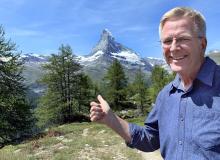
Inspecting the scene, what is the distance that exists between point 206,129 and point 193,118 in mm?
149

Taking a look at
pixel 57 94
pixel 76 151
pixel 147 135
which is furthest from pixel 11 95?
pixel 147 135

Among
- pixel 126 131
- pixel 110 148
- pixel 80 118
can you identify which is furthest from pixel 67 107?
pixel 126 131

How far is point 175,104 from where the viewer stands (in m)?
3.53

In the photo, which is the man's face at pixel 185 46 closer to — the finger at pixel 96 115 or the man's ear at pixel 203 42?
the man's ear at pixel 203 42

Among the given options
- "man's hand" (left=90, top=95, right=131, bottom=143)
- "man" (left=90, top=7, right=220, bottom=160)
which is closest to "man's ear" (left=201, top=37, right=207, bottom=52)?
"man" (left=90, top=7, right=220, bottom=160)

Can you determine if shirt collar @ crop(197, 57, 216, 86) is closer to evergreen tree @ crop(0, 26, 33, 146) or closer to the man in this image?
the man

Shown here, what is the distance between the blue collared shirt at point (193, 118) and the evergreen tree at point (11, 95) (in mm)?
33274

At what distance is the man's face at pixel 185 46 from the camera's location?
11.0 ft

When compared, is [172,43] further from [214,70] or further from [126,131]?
[126,131]

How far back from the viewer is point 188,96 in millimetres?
3414

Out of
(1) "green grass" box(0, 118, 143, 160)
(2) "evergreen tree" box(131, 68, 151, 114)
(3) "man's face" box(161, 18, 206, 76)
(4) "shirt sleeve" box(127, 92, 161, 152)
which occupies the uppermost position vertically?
(2) "evergreen tree" box(131, 68, 151, 114)

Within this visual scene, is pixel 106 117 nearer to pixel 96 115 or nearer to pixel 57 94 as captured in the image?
pixel 96 115

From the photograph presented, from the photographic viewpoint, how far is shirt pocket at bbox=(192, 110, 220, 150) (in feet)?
10.4

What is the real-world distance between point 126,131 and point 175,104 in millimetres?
602
